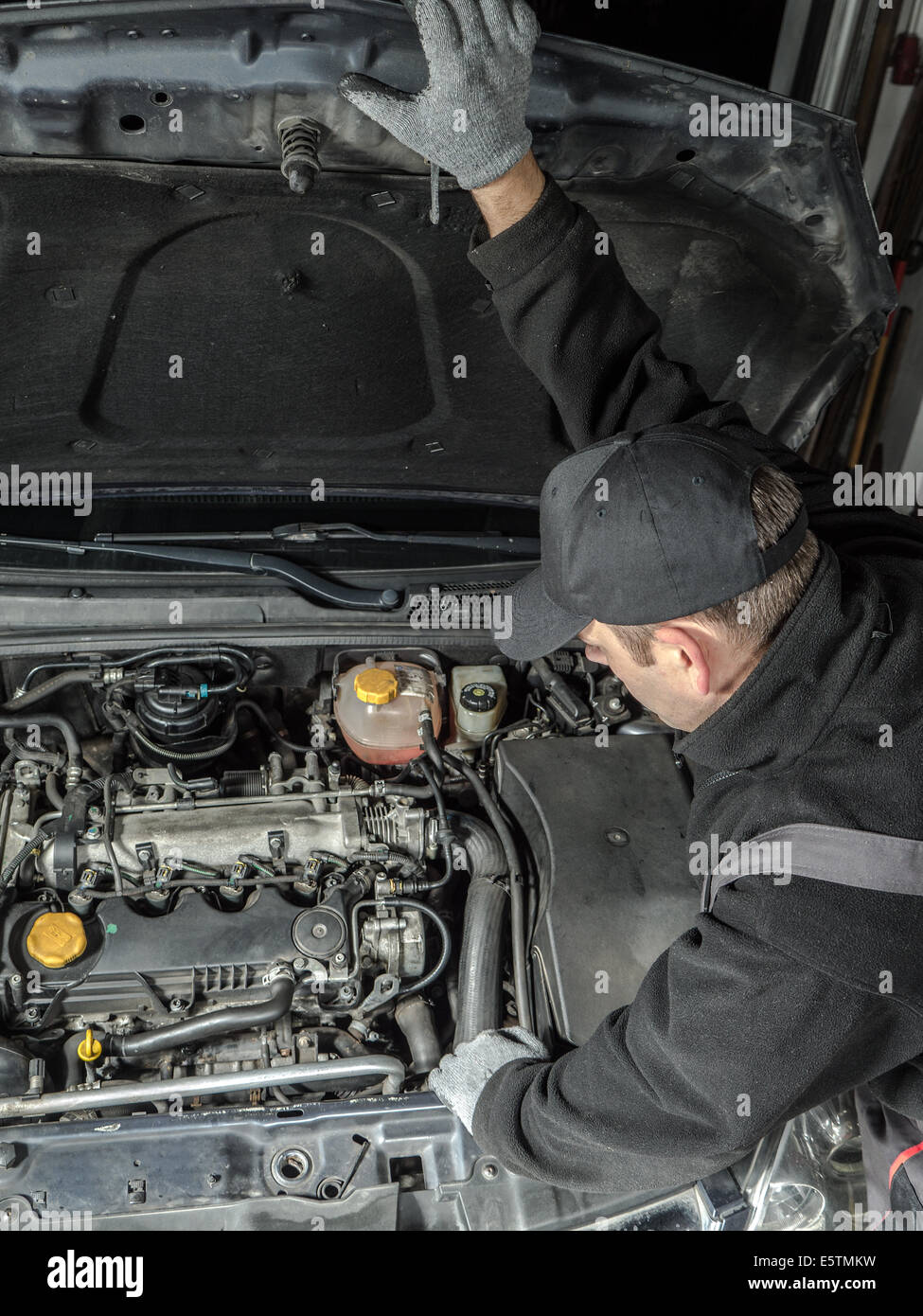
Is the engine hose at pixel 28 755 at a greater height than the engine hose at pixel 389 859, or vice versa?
the engine hose at pixel 28 755

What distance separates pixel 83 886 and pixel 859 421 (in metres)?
3.91

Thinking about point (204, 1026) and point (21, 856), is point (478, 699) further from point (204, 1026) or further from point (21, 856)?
point (21, 856)

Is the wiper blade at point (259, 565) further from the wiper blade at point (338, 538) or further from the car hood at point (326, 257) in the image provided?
the car hood at point (326, 257)

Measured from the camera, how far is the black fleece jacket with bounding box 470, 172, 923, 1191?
51.9 inches

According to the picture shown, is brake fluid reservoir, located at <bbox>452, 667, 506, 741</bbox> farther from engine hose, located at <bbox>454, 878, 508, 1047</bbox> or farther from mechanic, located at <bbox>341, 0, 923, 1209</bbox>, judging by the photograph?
mechanic, located at <bbox>341, 0, 923, 1209</bbox>

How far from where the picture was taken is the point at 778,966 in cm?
133

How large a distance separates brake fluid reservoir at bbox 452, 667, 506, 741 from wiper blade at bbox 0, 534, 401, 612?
235 millimetres

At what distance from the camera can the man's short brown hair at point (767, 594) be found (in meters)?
1.38

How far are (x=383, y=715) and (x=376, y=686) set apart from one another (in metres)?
0.07

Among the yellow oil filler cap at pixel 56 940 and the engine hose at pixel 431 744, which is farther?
the engine hose at pixel 431 744

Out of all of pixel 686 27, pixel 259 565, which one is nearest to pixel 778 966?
pixel 259 565

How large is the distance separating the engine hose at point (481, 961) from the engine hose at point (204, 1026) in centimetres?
32

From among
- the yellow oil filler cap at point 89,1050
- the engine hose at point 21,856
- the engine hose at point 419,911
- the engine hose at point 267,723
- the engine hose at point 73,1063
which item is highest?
the engine hose at point 267,723

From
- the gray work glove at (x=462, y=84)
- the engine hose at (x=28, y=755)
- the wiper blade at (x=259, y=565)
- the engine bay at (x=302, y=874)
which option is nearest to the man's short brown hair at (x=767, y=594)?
the gray work glove at (x=462, y=84)
